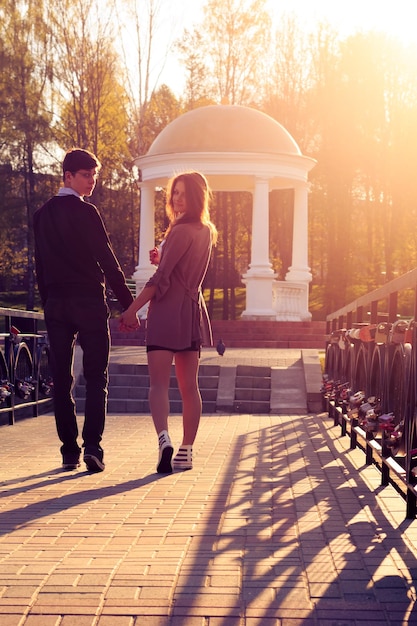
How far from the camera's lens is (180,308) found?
6.38m

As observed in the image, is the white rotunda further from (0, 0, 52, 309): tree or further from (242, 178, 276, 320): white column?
(0, 0, 52, 309): tree

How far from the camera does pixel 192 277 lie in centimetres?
643

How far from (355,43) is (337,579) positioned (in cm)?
3664

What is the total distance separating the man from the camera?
6.35 m

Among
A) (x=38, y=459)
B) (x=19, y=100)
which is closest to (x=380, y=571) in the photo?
(x=38, y=459)

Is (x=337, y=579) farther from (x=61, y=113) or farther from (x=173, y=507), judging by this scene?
(x=61, y=113)

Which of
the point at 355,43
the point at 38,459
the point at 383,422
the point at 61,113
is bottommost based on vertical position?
the point at 38,459

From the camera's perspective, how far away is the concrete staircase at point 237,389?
1311 cm

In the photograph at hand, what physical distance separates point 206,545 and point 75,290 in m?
2.61

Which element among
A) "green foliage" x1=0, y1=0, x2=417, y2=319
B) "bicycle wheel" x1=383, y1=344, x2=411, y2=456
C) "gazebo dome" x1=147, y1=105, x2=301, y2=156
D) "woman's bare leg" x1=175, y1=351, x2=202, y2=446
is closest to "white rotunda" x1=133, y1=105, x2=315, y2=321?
"gazebo dome" x1=147, y1=105, x2=301, y2=156

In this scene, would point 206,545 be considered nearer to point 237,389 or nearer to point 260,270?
point 237,389

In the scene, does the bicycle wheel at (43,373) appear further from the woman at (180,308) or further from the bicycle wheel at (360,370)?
the woman at (180,308)

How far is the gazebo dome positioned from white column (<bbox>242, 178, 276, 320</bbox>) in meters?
1.07

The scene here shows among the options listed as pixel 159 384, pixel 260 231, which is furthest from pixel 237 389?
pixel 260 231
